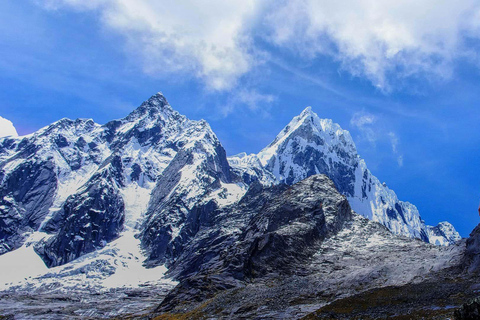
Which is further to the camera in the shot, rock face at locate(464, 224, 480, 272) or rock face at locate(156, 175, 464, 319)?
rock face at locate(156, 175, 464, 319)

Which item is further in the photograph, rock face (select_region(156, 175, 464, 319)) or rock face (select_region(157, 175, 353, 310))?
rock face (select_region(157, 175, 353, 310))

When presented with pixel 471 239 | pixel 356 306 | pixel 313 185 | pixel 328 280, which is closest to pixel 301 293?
pixel 328 280

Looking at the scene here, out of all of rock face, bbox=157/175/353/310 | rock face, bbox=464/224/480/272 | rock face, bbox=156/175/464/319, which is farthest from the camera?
rock face, bbox=157/175/353/310

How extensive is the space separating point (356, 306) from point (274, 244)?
189ft

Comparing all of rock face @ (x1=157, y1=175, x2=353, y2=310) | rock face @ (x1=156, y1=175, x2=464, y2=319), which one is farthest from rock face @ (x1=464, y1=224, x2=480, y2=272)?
rock face @ (x1=157, y1=175, x2=353, y2=310)

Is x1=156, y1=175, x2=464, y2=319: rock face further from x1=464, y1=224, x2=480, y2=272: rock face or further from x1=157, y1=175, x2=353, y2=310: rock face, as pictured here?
x1=464, y1=224, x2=480, y2=272: rock face

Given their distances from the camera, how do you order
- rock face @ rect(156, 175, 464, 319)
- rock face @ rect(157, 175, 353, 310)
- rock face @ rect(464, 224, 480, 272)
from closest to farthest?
rock face @ rect(464, 224, 480, 272) < rock face @ rect(156, 175, 464, 319) < rock face @ rect(157, 175, 353, 310)

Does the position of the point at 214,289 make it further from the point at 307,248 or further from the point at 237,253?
the point at 307,248

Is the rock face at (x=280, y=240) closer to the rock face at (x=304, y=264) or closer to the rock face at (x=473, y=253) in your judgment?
the rock face at (x=304, y=264)

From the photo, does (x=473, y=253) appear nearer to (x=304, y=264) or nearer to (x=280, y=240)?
(x=304, y=264)

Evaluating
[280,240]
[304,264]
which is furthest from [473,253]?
[280,240]

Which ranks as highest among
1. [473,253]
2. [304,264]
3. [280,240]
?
[280,240]

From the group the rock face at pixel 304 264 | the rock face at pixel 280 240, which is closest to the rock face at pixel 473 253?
the rock face at pixel 304 264

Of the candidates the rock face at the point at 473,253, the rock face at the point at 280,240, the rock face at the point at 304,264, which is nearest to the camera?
the rock face at the point at 473,253
